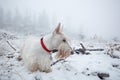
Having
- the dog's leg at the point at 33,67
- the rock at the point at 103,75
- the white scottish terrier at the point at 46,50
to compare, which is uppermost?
the white scottish terrier at the point at 46,50

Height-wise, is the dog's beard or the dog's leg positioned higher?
the dog's beard

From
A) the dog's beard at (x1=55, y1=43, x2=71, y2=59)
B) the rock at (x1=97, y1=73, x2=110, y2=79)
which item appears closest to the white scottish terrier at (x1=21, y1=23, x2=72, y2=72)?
the dog's beard at (x1=55, y1=43, x2=71, y2=59)

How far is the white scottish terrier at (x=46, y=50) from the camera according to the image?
16.3ft

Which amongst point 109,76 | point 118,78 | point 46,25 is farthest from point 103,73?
point 46,25

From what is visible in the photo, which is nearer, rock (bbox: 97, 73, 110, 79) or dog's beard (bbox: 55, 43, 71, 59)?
dog's beard (bbox: 55, 43, 71, 59)

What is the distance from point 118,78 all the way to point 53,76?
8.16 ft

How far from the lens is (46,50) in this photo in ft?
17.1

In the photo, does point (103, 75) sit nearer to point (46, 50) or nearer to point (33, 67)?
point (46, 50)

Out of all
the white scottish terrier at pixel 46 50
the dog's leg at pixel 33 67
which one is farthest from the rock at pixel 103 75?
the dog's leg at pixel 33 67

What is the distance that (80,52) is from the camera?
29.8 ft

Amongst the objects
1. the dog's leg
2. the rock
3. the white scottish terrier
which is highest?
the white scottish terrier

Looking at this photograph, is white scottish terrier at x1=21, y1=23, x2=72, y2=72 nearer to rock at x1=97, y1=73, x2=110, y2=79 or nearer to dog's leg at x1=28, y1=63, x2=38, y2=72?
dog's leg at x1=28, y1=63, x2=38, y2=72

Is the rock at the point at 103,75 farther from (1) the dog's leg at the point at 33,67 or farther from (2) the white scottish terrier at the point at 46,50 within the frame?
(1) the dog's leg at the point at 33,67

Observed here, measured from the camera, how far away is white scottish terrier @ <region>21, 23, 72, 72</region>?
498cm
